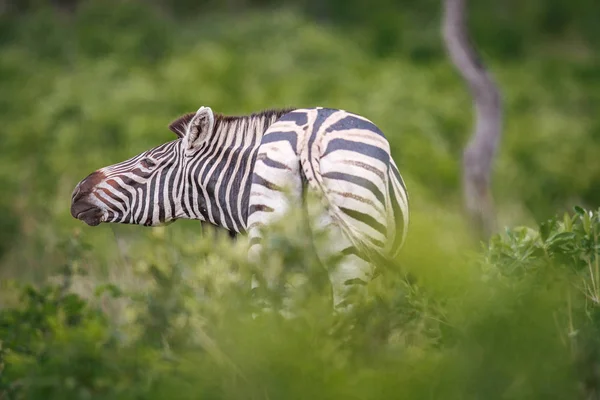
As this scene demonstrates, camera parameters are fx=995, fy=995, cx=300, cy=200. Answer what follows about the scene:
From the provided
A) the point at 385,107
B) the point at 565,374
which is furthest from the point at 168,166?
the point at 385,107

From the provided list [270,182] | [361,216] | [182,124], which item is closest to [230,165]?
[182,124]

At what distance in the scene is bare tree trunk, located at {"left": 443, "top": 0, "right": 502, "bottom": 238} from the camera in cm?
1277

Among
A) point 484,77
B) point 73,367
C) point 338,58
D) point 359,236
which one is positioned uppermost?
point 338,58

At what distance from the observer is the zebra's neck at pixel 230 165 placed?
521 centimetres

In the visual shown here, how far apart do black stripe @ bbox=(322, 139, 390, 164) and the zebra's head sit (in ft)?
2.99

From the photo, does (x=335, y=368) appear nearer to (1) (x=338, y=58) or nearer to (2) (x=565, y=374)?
(2) (x=565, y=374)

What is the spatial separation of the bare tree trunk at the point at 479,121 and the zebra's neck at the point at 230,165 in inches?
304

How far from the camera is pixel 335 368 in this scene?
11.8 feet

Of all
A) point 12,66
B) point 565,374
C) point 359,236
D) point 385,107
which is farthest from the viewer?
point 12,66

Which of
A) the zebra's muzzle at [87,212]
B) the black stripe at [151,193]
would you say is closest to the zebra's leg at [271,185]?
the black stripe at [151,193]

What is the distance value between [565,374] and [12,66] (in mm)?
20504

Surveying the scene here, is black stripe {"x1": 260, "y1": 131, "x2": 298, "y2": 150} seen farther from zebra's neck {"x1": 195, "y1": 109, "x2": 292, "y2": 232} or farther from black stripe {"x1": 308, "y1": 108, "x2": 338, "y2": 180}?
zebra's neck {"x1": 195, "y1": 109, "x2": 292, "y2": 232}

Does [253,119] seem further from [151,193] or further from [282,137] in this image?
[151,193]

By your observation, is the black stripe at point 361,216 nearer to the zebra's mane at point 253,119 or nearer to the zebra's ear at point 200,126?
the zebra's mane at point 253,119
